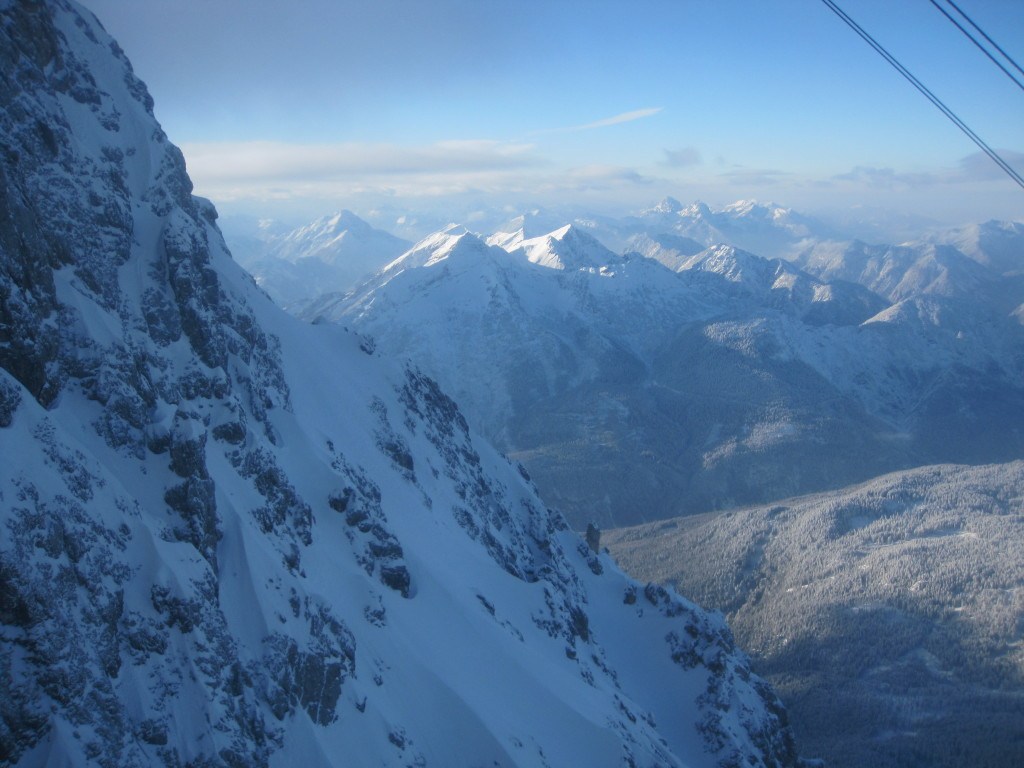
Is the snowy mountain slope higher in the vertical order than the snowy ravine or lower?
lower

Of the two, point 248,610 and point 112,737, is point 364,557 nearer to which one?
point 248,610

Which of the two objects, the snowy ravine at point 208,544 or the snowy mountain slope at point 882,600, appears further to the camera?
the snowy mountain slope at point 882,600

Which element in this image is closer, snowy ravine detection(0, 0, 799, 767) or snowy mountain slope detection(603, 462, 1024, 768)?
snowy ravine detection(0, 0, 799, 767)

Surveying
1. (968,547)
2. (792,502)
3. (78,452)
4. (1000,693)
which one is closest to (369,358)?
(78,452)

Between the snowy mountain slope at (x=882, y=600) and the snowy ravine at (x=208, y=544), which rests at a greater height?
the snowy ravine at (x=208, y=544)

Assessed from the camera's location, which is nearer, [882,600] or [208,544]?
A: [208,544]
